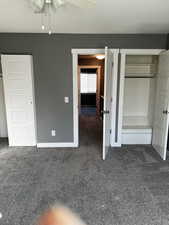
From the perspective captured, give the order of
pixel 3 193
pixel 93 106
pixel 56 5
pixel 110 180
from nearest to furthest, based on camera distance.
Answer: pixel 56 5
pixel 3 193
pixel 110 180
pixel 93 106

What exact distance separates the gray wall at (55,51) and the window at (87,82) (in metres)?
5.01

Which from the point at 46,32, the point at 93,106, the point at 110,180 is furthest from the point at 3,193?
the point at 93,106

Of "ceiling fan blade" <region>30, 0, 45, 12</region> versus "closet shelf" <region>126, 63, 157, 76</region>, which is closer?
"ceiling fan blade" <region>30, 0, 45, 12</region>

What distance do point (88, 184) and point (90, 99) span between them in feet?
20.6

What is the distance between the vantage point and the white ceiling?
209 cm

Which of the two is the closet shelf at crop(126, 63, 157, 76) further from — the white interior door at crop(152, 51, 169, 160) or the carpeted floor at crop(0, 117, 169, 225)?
the carpeted floor at crop(0, 117, 169, 225)

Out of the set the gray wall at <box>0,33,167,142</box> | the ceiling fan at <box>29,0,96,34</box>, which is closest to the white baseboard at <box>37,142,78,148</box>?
the gray wall at <box>0,33,167,142</box>

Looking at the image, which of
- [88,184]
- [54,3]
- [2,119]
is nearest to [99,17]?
[54,3]

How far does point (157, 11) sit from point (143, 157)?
251 cm

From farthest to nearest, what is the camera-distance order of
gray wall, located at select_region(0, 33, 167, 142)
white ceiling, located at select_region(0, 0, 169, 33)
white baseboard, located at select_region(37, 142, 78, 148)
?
white baseboard, located at select_region(37, 142, 78, 148) < gray wall, located at select_region(0, 33, 167, 142) < white ceiling, located at select_region(0, 0, 169, 33)

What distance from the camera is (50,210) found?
1.97 meters

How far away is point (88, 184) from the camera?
2.43 metres

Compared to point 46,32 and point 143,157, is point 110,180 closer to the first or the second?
point 143,157

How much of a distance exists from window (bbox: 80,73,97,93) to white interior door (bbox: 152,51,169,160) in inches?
208
